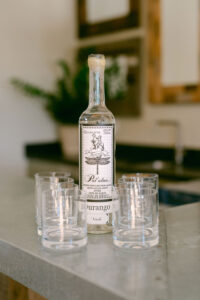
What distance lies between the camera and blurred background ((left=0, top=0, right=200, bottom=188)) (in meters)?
3.38

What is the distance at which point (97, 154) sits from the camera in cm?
92

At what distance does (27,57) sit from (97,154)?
130 inches

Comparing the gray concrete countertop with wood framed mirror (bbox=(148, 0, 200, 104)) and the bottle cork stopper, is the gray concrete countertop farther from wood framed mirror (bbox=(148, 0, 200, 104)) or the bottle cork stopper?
wood framed mirror (bbox=(148, 0, 200, 104))

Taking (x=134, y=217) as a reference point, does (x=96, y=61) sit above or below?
above

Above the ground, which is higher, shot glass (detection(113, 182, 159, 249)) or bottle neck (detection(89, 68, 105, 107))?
bottle neck (detection(89, 68, 105, 107))

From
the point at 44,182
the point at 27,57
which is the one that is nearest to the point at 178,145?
the point at 27,57

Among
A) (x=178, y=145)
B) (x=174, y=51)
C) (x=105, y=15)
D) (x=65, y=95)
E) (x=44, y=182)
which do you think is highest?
(x=105, y=15)

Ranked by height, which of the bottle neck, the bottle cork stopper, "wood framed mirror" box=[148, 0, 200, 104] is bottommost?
the bottle neck

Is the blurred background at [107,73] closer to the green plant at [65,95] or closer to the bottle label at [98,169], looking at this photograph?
the green plant at [65,95]

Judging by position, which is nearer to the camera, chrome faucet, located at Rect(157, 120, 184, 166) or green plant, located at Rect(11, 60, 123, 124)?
chrome faucet, located at Rect(157, 120, 184, 166)

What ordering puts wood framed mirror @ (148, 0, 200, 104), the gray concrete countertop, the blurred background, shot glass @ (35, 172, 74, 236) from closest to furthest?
the gray concrete countertop
shot glass @ (35, 172, 74, 236)
wood framed mirror @ (148, 0, 200, 104)
the blurred background

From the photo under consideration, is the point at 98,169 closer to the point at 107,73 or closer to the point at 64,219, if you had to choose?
the point at 64,219

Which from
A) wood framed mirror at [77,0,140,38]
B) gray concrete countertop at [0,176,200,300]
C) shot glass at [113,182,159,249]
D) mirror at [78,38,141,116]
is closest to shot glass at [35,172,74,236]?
gray concrete countertop at [0,176,200,300]

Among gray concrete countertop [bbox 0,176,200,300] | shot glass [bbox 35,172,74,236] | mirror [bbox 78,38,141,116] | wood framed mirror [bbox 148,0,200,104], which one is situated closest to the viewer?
gray concrete countertop [bbox 0,176,200,300]
